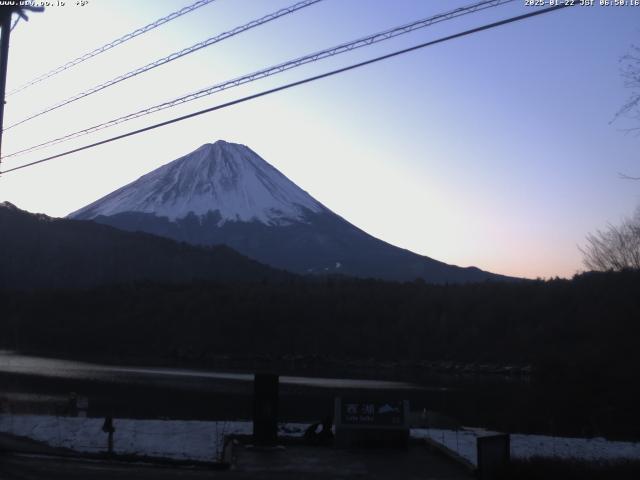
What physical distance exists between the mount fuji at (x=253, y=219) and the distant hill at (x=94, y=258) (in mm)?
26876

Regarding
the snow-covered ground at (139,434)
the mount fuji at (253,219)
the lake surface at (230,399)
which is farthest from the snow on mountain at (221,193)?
the snow-covered ground at (139,434)

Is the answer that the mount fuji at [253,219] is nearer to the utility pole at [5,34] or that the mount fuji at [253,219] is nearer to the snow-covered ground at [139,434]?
the snow-covered ground at [139,434]

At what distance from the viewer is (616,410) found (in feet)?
106

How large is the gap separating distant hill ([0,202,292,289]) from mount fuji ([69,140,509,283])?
26.9 metres

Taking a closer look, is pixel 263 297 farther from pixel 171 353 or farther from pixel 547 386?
pixel 547 386

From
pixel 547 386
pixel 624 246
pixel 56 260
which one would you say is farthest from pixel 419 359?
pixel 56 260

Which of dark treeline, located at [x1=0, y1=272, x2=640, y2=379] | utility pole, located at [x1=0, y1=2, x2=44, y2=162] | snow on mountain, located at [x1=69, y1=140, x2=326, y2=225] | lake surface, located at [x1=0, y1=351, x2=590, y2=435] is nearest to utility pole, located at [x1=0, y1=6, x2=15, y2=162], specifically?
utility pole, located at [x1=0, y1=2, x2=44, y2=162]

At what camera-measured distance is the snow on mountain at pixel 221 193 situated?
185250 millimetres

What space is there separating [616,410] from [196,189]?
542 feet

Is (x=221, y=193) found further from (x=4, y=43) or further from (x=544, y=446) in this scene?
(x=4, y=43)

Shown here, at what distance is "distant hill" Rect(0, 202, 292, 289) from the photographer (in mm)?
129250

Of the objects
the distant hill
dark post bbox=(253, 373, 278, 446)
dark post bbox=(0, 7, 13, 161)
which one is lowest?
dark post bbox=(253, 373, 278, 446)

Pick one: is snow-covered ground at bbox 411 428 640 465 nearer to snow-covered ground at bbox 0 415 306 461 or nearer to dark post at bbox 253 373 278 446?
snow-covered ground at bbox 0 415 306 461

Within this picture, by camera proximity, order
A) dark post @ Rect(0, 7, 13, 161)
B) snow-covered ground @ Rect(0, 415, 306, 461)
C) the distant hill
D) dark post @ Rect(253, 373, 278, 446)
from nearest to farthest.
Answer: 1. dark post @ Rect(0, 7, 13, 161)
2. dark post @ Rect(253, 373, 278, 446)
3. snow-covered ground @ Rect(0, 415, 306, 461)
4. the distant hill
